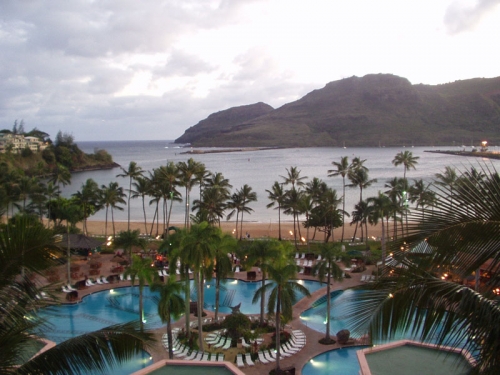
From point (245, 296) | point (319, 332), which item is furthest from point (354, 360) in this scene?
point (245, 296)

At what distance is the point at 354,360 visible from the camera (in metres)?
19.8

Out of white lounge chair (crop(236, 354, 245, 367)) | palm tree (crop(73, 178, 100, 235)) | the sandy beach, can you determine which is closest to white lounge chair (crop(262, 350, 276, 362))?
white lounge chair (crop(236, 354, 245, 367))

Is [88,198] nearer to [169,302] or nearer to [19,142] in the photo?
[169,302]

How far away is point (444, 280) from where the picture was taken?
4.67 m

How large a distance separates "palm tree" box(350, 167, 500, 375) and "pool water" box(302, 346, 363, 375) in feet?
50.4

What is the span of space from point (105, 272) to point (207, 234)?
1685 centimetres

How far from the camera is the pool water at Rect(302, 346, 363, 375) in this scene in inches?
742

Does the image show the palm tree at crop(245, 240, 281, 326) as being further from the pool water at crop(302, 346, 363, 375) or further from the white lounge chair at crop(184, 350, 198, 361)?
the white lounge chair at crop(184, 350, 198, 361)

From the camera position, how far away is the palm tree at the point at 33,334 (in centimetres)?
502

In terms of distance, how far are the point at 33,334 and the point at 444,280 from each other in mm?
4688

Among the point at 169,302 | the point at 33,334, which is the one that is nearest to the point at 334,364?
the point at 169,302

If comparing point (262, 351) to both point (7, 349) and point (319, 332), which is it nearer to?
point (319, 332)

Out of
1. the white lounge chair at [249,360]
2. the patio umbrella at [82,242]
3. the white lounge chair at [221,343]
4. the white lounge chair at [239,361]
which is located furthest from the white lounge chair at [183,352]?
the patio umbrella at [82,242]

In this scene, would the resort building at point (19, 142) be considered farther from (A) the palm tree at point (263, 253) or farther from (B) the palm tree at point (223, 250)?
(A) the palm tree at point (263, 253)
